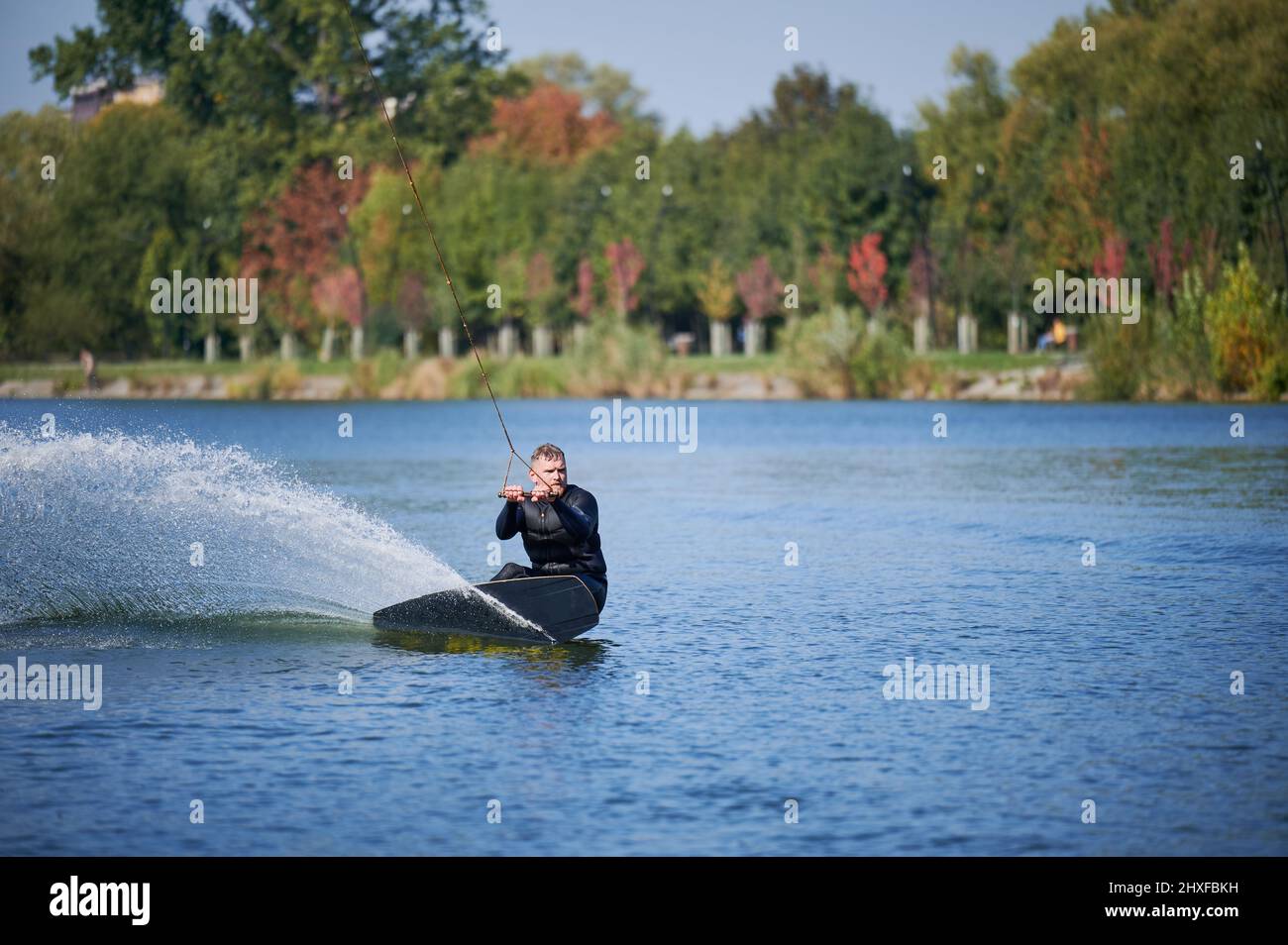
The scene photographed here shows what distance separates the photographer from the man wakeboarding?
16719 mm

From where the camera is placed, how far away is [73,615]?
64.5 feet

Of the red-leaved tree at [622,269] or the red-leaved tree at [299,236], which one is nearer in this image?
the red-leaved tree at [622,269]

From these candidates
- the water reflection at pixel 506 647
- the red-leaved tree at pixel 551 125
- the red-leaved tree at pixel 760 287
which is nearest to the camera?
the water reflection at pixel 506 647

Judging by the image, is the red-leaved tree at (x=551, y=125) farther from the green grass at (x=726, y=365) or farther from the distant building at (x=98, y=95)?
the green grass at (x=726, y=365)

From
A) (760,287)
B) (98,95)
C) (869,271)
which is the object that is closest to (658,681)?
(869,271)

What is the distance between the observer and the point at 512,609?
17156 mm

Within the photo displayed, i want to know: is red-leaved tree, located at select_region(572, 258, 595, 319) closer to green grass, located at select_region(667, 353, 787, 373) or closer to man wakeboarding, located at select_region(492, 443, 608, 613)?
green grass, located at select_region(667, 353, 787, 373)

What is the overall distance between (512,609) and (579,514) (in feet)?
3.84

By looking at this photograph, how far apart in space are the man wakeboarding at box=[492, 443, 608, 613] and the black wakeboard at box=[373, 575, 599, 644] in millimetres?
163

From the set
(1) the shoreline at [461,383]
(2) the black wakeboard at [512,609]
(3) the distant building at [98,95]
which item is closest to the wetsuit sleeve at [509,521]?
(2) the black wakeboard at [512,609]

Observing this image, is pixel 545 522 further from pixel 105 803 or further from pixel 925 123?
pixel 925 123

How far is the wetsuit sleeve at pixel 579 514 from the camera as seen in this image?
16781mm
